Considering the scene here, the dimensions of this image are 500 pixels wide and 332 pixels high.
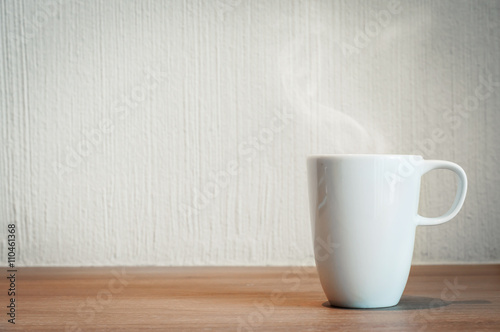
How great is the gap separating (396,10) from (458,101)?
0.51 feet

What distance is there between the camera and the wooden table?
1.51ft

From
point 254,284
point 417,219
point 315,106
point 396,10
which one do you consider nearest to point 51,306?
point 254,284

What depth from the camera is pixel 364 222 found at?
0.50 meters

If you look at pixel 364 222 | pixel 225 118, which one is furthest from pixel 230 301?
pixel 225 118

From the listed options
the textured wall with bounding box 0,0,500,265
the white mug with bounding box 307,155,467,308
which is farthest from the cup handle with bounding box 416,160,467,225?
the textured wall with bounding box 0,0,500,265

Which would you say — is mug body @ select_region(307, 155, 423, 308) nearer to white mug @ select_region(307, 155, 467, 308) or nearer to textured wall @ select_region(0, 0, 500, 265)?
white mug @ select_region(307, 155, 467, 308)

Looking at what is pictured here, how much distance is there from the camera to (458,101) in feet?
2.76

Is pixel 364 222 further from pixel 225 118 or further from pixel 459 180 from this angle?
pixel 225 118

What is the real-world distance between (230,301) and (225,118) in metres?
0.34

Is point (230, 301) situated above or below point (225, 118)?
below

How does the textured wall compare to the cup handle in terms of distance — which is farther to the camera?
the textured wall

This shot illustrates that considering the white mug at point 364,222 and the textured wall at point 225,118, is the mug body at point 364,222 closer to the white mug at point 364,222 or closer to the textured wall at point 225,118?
the white mug at point 364,222

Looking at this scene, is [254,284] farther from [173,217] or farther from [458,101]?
[458,101]

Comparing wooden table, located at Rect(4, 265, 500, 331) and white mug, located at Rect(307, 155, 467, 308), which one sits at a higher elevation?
white mug, located at Rect(307, 155, 467, 308)
